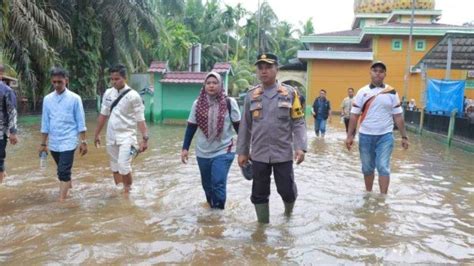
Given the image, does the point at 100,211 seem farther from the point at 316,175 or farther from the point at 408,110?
the point at 408,110

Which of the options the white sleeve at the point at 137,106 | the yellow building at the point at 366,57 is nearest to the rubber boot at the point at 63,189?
the white sleeve at the point at 137,106

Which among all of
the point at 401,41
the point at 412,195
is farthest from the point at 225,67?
the point at 401,41

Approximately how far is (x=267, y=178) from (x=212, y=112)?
1097 millimetres

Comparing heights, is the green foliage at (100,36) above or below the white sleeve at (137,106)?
above

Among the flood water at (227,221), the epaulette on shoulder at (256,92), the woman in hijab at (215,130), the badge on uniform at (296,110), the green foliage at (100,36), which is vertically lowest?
the flood water at (227,221)

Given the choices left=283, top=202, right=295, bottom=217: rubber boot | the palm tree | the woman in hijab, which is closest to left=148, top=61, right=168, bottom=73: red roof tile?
the palm tree

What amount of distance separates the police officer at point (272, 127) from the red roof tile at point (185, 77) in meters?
14.8

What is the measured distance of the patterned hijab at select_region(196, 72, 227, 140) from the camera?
18.6ft

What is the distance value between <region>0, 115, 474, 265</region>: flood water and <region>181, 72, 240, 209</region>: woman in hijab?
43 centimetres

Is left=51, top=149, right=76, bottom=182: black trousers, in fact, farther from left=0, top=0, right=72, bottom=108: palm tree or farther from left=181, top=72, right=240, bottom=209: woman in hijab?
left=0, top=0, right=72, bottom=108: palm tree

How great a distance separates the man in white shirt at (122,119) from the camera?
6.41m

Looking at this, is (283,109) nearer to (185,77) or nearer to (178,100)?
(185,77)

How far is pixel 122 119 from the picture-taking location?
6418 mm

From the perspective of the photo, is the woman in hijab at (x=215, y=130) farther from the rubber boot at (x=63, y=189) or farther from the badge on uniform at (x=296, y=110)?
the rubber boot at (x=63, y=189)
